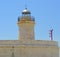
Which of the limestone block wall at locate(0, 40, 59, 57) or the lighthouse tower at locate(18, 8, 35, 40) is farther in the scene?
the lighthouse tower at locate(18, 8, 35, 40)

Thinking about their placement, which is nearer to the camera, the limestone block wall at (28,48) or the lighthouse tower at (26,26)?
the limestone block wall at (28,48)

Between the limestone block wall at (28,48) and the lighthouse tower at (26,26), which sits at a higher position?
the lighthouse tower at (26,26)

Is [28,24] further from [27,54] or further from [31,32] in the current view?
[27,54]

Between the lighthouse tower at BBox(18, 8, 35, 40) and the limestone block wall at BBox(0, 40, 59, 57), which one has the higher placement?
the lighthouse tower at BBox(18, 8, 35, 40)

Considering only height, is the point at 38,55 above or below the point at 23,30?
below

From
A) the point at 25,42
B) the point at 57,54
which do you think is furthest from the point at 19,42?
the point at 57,54

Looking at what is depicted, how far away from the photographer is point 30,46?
1905 cm

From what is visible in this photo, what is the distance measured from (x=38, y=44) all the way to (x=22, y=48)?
46.6 inches

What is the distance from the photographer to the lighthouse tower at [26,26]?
21.3m

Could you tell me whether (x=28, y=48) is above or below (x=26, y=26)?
below

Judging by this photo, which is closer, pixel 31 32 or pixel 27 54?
pixel 27 54

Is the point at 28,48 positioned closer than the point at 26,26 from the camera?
Yes

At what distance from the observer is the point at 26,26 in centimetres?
2142

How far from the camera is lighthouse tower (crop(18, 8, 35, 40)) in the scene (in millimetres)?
21312
